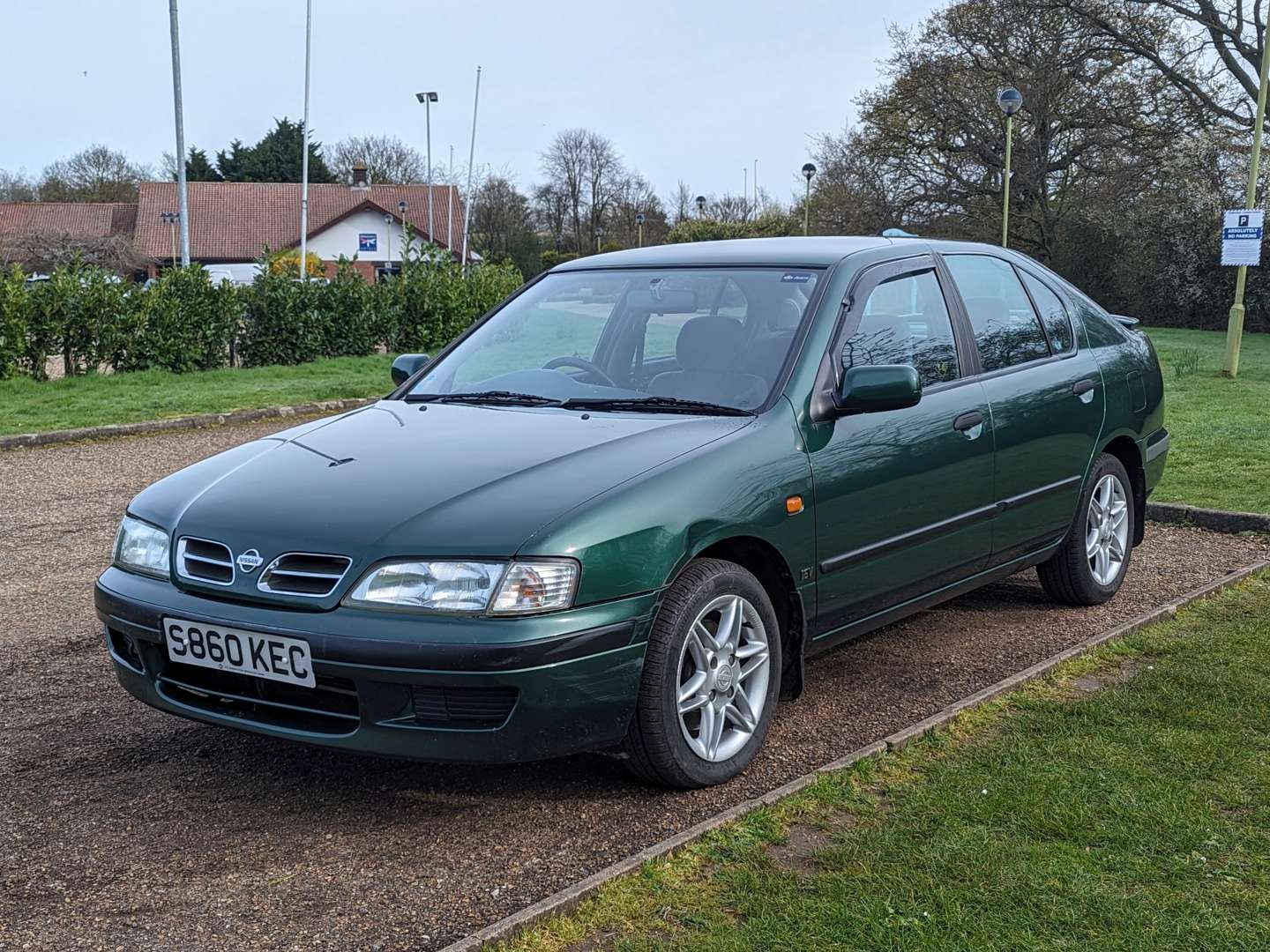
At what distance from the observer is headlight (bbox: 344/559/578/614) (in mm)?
3443

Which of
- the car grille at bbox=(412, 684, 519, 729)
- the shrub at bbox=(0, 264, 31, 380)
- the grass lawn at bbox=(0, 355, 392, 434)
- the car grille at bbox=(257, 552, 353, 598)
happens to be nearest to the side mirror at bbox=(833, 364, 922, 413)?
the car grille at bbox=(412, 684, 519, 729)

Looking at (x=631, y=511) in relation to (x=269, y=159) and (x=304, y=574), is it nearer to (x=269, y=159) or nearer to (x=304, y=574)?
(x=304, y=574)

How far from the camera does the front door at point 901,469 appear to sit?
4.39 meters

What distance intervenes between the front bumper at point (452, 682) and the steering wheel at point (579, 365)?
134 centimetres

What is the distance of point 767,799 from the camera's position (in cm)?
375

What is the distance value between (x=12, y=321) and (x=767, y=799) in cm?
1436

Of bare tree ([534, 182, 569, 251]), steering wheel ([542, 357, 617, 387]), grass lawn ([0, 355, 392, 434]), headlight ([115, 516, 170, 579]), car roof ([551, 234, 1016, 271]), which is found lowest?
grass lawn ([0, 355, 392, 434])

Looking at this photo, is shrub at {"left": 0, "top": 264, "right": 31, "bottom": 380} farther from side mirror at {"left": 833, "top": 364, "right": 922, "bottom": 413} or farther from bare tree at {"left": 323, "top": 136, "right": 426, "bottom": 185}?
bare tree at {"left": 323, "top": 136, "right": 426, "bottom": 185}

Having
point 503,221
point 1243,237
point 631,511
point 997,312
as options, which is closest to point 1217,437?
point 997,312

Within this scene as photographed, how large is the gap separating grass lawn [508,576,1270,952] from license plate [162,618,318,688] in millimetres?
999

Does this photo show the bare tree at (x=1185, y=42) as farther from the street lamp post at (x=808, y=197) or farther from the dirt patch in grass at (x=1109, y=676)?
the dirt patch in grass at (x=1109, y=676)

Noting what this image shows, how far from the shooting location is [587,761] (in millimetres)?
4195

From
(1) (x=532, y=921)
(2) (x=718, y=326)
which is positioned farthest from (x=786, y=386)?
(1) (x=532, y=921)

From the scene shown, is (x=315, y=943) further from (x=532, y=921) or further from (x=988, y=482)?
(x=988, y=482)
